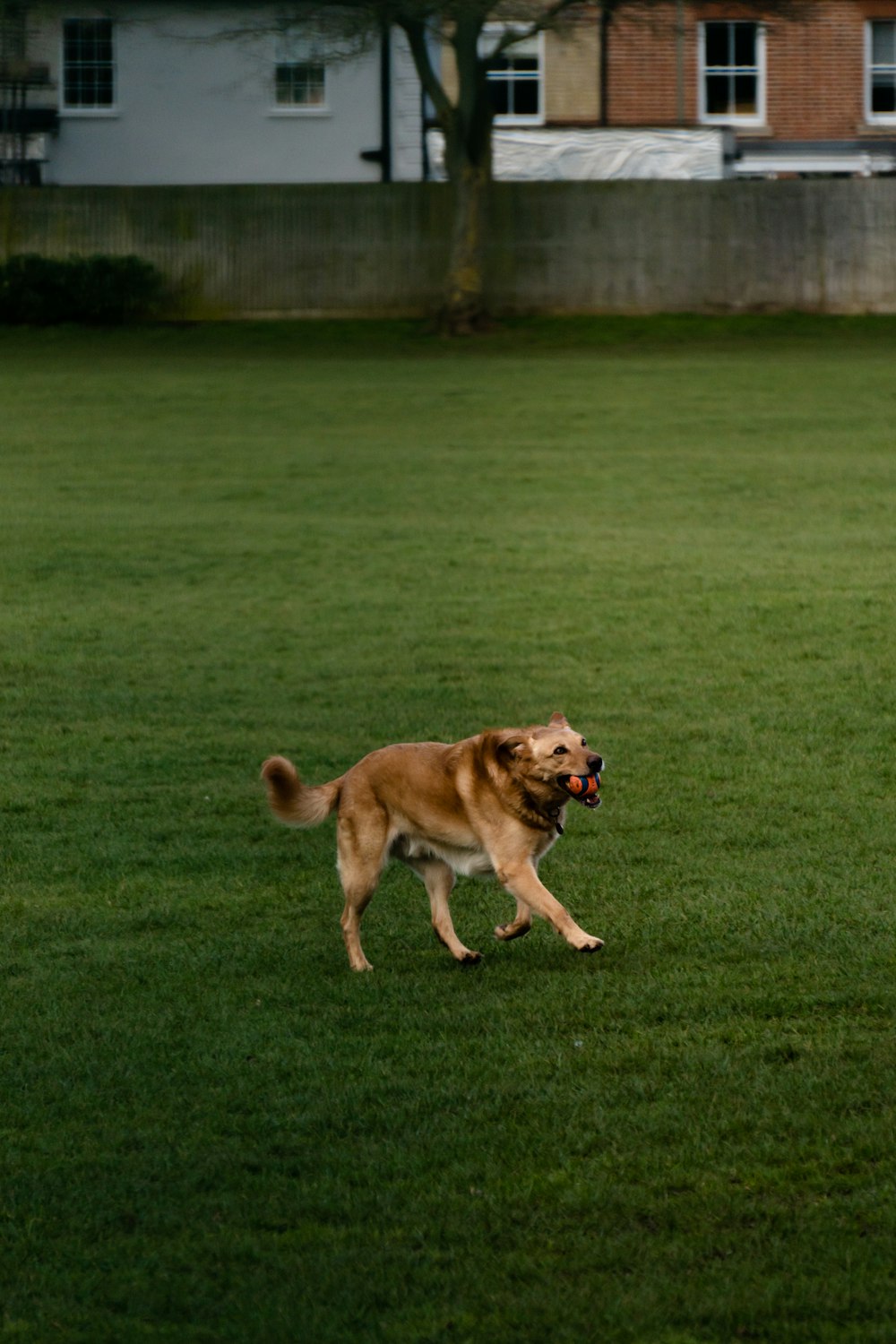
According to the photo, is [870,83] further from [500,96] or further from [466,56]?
[466,56]

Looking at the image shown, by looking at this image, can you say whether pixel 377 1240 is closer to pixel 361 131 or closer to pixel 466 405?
pixel 466 405

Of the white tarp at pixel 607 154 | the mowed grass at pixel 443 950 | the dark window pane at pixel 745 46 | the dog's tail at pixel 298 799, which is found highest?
the dark window pane at pixel 745 46

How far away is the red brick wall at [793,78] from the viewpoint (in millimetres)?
44562

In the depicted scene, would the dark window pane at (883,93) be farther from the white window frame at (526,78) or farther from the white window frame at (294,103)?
the white window frame at (294,103)

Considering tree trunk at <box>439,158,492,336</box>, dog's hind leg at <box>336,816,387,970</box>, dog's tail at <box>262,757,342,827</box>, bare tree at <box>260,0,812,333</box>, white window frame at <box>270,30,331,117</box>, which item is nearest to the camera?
dog's hind leg at <box>336,816,387,970</box>

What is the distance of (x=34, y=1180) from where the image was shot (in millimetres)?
5234

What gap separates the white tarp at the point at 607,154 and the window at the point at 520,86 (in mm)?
2850

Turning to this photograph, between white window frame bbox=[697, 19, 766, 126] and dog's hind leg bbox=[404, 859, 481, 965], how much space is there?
131ft

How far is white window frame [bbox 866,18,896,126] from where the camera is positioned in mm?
44906

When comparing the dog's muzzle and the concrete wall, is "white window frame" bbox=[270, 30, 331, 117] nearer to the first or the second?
the concrete wall

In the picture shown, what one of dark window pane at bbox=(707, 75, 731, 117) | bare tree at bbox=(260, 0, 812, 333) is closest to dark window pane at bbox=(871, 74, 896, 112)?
dark window pane at bbox=(707, 75, 731, 117)

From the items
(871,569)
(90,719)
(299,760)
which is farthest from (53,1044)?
(871,569)

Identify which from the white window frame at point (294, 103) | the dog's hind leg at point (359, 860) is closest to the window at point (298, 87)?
the white window frame at point (294, 103)

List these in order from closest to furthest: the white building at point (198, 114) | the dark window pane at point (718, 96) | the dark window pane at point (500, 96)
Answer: the white building at point (198, 114)
the dark window pane at point (718, 96)
the dark window pane at point (500, 96)
